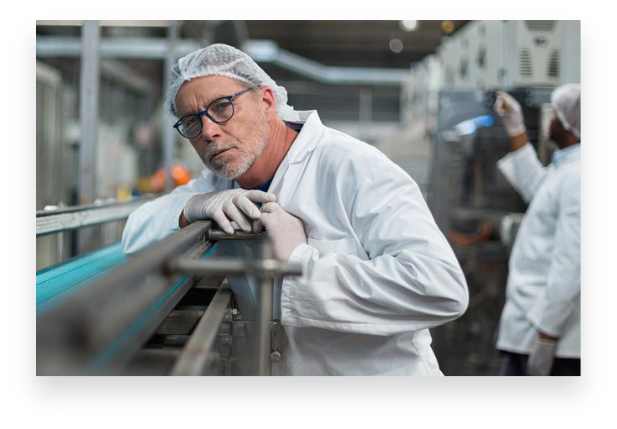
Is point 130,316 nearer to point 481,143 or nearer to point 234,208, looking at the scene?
point 234,208

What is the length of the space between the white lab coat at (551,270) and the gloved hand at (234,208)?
1.10 m

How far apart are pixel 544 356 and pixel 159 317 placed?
58.5 inches

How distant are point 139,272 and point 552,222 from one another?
5.62 feet

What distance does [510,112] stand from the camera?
7.73 ft

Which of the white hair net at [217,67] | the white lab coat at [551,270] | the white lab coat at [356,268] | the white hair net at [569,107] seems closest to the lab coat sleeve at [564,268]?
the white lab coat at [551,270]

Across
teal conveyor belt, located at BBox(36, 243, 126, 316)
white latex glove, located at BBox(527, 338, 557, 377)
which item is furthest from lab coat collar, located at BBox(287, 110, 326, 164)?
white latex glove, located at BBox(527, 338, 557, 377)

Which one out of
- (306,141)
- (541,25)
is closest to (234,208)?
(306,141)

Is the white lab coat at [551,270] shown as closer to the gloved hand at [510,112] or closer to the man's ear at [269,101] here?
the gloved hand at [510,112]

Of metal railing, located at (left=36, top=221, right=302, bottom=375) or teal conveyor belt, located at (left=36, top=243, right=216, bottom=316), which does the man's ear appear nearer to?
teal conveyor belt, located at (left=36, top=243, right=216, bottom=316)

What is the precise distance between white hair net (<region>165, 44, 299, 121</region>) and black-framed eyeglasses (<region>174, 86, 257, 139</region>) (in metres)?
0.05

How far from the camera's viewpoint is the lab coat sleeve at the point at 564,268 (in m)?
1.72
